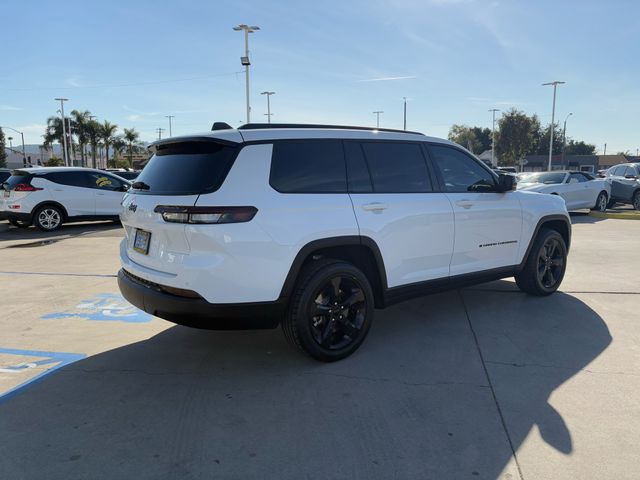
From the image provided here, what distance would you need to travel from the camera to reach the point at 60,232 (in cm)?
1198

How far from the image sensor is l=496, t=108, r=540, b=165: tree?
59.4 meters

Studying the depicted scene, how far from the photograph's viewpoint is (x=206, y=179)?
3443 millimetres

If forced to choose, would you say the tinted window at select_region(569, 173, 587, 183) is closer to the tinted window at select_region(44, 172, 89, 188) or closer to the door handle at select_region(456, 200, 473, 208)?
the door handle at select_region(456, 200, 473, 208)

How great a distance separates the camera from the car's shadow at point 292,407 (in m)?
2.64

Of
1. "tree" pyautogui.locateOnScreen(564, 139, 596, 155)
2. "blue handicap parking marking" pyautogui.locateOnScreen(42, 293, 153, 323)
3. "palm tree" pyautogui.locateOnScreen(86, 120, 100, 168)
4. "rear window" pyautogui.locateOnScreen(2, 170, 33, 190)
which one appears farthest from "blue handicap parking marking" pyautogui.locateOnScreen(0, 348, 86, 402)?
"tree" pyautogui.locateOnScreen(564, 139, 596, 155)

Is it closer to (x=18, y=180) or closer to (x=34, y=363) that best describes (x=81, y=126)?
(x=18, y=180)

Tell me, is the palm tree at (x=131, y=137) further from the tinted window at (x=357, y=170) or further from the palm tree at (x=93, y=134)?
the tinted window at (x=357, y=170)

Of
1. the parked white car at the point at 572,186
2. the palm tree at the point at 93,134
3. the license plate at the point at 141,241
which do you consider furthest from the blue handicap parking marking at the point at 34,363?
the palm tree at the point at 93,134

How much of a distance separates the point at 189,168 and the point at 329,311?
1527 mm

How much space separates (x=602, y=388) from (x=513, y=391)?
652 mm

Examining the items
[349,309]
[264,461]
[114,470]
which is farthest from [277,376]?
[114,470]

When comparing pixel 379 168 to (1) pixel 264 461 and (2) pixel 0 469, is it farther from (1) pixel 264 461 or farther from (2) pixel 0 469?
(2) pixel 0 469

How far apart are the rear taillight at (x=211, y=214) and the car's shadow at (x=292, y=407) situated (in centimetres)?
122

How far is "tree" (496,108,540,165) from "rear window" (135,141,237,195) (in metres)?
61.9
